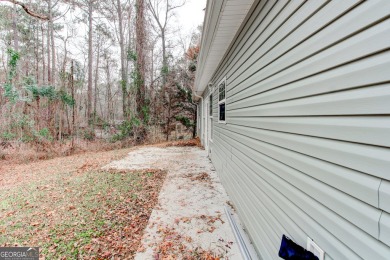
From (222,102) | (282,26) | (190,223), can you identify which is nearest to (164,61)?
(222,102)

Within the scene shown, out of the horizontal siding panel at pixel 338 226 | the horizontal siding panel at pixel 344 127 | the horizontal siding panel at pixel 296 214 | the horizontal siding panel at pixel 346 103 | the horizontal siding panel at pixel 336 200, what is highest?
the horizontal siding panel at pixel 346 103

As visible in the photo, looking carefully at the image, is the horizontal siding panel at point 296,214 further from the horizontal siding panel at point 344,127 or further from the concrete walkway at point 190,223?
the concrete walkway at point 190,223

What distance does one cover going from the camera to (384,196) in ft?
2.44

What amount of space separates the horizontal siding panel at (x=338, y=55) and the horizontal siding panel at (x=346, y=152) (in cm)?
41

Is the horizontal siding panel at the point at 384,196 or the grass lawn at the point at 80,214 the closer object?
the horizontal siding panel at the point at 384,196

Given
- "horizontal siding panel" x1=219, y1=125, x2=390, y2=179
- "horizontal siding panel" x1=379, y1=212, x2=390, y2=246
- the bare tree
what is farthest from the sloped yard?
the bare tree

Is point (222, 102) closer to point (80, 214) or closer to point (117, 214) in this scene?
point (117, 214)

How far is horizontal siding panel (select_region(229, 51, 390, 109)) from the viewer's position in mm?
769

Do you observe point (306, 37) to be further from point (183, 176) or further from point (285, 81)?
point (183, 176)

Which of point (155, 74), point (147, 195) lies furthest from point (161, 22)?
point (147, 195)

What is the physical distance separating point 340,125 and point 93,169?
21.3 feet

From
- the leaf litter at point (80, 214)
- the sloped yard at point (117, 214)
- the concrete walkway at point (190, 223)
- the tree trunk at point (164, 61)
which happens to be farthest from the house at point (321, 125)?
the tree trunk at point (164, 61)

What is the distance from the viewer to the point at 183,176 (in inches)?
207

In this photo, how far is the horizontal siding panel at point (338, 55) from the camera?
77 cm
